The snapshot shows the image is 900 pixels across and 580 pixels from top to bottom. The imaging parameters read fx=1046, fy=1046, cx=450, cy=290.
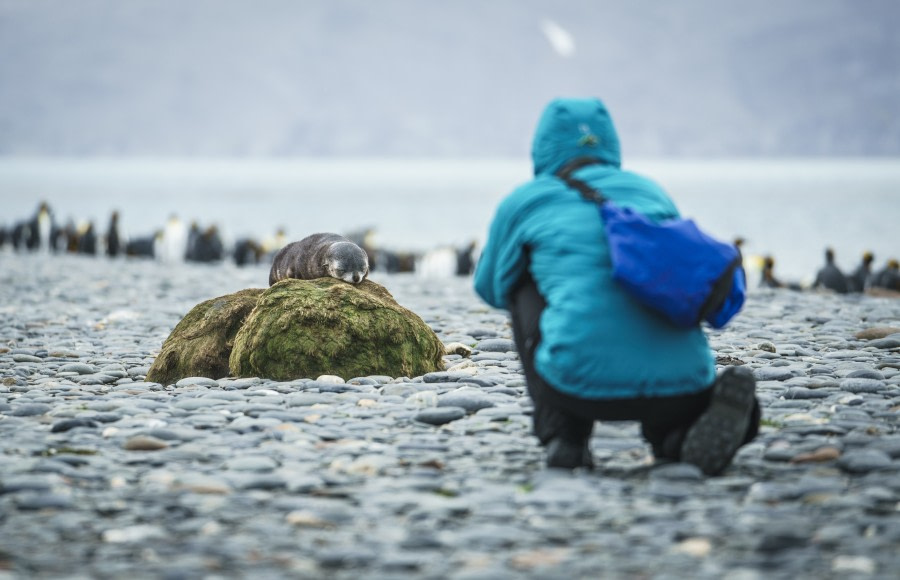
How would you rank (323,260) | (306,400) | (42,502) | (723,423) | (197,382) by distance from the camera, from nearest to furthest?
(42,502) < (723,423) < (306,400) < (197,382) < (323,260)

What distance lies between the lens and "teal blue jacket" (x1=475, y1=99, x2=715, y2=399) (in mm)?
3613

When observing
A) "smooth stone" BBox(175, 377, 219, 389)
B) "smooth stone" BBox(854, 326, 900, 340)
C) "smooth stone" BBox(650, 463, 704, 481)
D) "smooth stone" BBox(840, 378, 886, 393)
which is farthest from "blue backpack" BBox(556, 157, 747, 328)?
"smooth stone" BBox(854, 326, 900, 340)

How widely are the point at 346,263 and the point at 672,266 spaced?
333cm

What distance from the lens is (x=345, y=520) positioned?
11.1ft

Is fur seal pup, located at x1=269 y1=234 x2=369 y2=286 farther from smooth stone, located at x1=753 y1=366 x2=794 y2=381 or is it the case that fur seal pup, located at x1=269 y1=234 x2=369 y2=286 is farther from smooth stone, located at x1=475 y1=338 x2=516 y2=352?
smooth stone, located at x1=753 y1=366 x2=794 y2=381

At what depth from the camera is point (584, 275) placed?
12.1ft

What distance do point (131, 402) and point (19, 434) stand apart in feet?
2.47

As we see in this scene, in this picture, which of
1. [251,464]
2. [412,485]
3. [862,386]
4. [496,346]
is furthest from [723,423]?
[496,346]

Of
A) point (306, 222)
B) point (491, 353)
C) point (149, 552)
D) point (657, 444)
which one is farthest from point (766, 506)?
point (306, 222)

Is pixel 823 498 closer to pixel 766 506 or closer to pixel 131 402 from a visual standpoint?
pixel 766 506

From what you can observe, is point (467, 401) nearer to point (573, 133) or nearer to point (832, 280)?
point (573, 133)

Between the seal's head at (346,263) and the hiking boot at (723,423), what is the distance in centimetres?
319

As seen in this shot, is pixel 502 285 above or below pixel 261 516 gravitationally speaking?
above

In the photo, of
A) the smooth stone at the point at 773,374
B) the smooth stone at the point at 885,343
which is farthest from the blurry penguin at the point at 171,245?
the smooth stone at the point at 773,374
